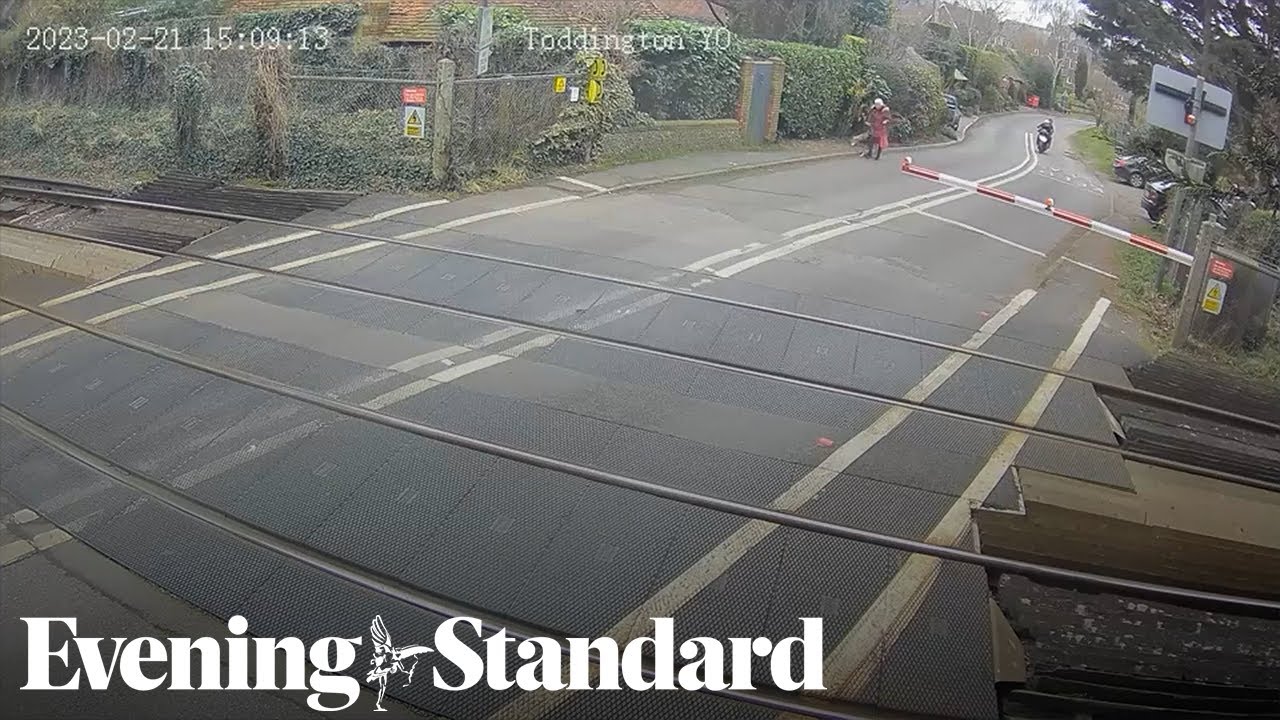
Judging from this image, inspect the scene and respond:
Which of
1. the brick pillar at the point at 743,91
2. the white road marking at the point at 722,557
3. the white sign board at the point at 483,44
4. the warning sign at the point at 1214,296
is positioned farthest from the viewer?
the brick pillar at the point at 743,91

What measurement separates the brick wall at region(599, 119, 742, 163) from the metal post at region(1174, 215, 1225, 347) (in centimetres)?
922

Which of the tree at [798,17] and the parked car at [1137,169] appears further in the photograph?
the tree at [798,17]

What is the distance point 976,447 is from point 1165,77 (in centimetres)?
394

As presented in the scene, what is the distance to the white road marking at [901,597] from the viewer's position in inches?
140

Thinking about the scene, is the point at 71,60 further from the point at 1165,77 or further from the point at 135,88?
the point at 1165,77

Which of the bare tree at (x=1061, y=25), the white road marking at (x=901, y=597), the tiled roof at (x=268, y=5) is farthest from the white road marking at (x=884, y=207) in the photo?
the tiled roof at (x=268, y=5)

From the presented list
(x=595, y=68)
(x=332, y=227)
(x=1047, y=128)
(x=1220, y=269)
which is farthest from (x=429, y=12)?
(x=1220, y=269)

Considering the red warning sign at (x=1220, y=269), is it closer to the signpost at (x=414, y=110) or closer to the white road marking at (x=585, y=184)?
the white road marking at (x=585, y=184)

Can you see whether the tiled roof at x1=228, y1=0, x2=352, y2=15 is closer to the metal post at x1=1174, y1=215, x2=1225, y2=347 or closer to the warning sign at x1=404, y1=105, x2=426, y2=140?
the warning sign at x1=404, y1=105, x2=426, y2=140

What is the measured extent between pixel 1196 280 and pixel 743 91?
1296 centimetres

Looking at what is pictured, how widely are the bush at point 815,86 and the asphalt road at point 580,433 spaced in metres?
12.0

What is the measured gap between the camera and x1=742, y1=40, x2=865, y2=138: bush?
2177cm

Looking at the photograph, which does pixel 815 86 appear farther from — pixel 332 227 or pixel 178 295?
pixel 178 295

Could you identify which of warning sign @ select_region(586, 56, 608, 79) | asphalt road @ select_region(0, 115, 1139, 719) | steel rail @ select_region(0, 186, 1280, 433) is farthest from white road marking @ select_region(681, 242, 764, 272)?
warning sign @ select_region(586, 56, 608, 79)
